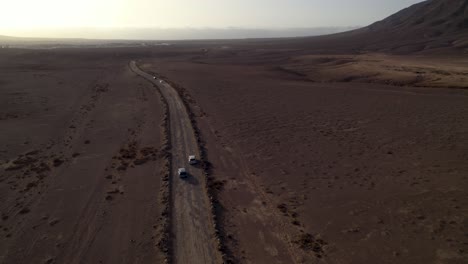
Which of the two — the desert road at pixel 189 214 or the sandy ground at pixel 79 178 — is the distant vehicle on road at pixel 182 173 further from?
the sandy ground at pixel 79 178

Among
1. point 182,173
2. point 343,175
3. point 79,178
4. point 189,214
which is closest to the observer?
point 189,214

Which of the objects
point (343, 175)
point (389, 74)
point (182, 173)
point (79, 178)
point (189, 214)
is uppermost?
point (389, 74)

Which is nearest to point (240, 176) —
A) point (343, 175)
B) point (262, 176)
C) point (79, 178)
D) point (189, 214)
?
point (262, 176)

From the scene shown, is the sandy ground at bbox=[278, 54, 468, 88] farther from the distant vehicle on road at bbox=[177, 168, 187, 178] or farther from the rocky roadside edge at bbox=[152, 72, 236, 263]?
the distant vehicle on road at bbox=[177, 168, 187, 178]

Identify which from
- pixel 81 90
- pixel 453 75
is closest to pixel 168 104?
pixel 81 90

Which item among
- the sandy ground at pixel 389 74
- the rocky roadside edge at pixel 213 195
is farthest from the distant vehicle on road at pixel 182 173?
the sandy ground at pixel 389 74

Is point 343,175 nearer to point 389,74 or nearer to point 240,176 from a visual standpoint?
point 240,176
